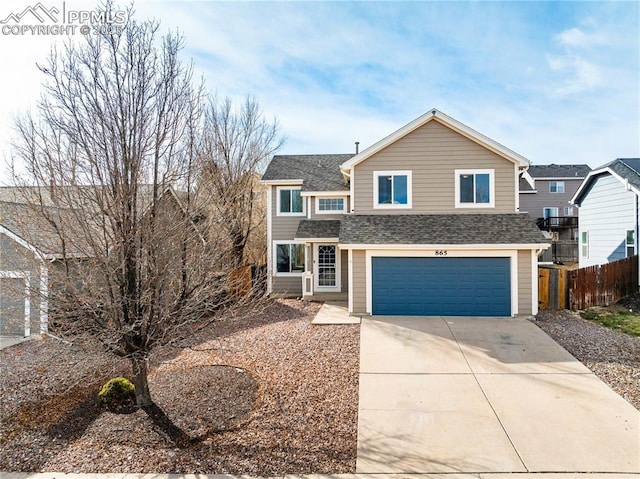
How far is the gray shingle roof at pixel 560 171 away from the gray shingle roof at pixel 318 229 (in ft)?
92.9

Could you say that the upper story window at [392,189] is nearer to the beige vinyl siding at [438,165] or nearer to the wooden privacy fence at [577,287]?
the beige vinyl siding at [438,165]

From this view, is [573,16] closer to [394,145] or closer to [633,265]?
[394,145]

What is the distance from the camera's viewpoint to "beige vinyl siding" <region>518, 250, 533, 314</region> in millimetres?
11555

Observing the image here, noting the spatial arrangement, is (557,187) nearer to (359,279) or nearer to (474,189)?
(474,189)

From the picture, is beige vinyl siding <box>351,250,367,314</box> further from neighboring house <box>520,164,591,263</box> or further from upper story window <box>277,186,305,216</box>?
neighboring house <box>520,164,591,263</box>

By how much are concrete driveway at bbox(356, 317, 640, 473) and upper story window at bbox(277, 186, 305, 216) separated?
9.21m

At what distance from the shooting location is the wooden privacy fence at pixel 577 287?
12.6 meters

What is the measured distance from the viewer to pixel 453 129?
12.6m

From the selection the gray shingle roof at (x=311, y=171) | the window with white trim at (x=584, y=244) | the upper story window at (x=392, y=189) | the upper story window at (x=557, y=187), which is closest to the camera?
the upper story window at (x=392, y=189)

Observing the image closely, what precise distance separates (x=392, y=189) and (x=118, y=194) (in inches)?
386

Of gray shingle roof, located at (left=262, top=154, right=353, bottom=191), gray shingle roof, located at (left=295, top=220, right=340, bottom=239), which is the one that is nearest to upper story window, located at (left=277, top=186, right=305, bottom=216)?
gray shingle roof, located at (left=262, top=154, right=353, bottom=191)

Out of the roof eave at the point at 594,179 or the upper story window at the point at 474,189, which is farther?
the roof eave at the point at 594,179

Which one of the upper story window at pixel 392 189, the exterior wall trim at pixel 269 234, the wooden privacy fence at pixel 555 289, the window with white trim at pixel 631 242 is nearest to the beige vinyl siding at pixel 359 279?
the upper story window at pixel 392 189

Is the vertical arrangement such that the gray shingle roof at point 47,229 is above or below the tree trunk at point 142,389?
above
